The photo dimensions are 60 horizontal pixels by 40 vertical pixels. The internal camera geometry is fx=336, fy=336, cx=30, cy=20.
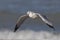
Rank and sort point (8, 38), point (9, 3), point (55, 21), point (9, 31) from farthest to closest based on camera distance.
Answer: point (9, 3), point (55, 21), point (9, 31), point (8, 38)

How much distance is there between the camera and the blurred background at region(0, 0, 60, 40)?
1070 cm

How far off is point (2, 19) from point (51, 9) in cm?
256

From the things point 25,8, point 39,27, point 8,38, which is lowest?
point 8,38

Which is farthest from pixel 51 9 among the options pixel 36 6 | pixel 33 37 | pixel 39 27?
pixel 33 37

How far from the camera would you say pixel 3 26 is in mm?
11609

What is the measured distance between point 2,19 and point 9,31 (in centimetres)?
178

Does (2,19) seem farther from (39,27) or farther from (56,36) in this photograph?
(56,36)

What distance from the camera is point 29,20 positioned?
40.8 feet

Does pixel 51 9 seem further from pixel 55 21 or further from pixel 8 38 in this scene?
pixel 8 38

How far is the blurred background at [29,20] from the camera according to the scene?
35.1ft

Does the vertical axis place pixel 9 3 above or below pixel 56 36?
above

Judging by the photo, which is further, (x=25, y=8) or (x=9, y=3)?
(x=9, y=3)

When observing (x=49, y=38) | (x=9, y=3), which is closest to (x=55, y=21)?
(x=49, y=38)

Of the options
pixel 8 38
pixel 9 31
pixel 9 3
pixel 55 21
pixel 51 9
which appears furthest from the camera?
pixel 9 3
